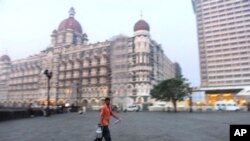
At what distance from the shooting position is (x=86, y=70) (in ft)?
315

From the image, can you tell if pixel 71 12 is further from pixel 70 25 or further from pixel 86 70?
pixel 86 70

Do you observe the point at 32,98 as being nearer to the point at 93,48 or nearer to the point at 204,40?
the point at 93,48

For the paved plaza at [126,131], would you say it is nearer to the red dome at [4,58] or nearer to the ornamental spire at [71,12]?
the ornamental spire at [71,12]

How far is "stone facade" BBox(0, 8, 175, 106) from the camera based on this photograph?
75.0m

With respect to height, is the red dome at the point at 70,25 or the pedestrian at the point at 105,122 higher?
the red dome at the point at 70,25

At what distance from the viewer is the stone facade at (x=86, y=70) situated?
7500 centimetres

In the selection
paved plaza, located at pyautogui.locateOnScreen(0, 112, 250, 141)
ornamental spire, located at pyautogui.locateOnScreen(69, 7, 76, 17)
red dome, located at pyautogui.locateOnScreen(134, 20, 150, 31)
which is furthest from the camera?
ornamental spire, located at pyautogui.locateOnScreen(69, 7, 76, 17)

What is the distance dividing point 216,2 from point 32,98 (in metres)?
82.8

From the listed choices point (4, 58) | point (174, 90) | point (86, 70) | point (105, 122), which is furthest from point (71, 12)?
point (105, 122)

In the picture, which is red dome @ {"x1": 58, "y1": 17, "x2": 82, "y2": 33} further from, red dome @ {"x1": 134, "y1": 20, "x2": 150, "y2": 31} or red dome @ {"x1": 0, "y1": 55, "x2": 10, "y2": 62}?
red dome @ {"x1": 0, "y1": 55, "x2": 10, "y2": 62}

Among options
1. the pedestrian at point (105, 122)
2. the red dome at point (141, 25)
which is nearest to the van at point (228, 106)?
the red dome at point (141, 25)

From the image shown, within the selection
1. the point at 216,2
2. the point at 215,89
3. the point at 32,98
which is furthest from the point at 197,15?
the point at 32,98

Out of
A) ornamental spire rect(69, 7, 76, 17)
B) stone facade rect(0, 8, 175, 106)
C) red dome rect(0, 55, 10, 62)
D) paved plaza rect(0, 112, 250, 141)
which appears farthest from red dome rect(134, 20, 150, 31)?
paved plaza rect(0, 112, 250, 141)

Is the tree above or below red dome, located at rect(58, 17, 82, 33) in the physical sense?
below
